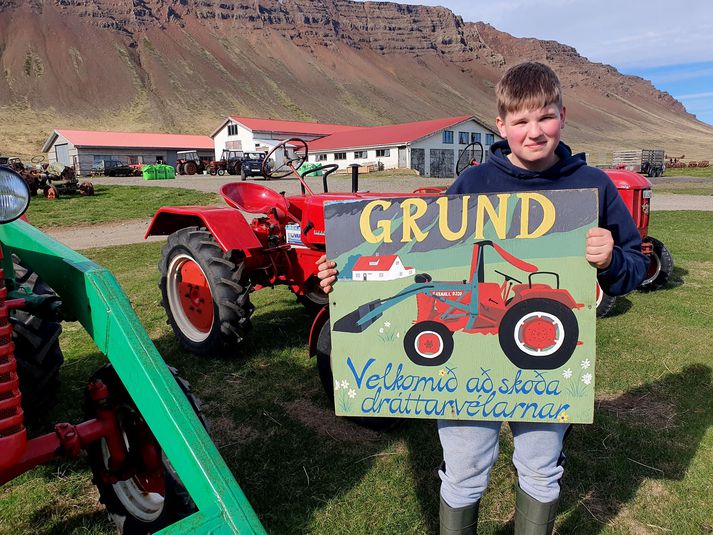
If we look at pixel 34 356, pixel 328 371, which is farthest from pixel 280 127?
pixel 34 356

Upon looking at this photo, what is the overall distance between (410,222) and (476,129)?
37.9 metres

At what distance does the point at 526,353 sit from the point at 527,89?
76 centimetres

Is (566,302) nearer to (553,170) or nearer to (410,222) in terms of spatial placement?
(553,170)

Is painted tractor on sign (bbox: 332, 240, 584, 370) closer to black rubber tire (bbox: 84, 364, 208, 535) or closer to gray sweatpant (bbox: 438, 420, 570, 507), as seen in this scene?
gray sweatpant (bbox: 438, 420, 570, 507)

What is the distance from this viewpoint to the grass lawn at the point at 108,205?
489 inches

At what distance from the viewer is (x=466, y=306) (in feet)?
5.09

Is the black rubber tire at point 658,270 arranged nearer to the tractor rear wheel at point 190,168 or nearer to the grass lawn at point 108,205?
the grass lawn at point 108,205

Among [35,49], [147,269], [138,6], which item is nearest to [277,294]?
[147,269]

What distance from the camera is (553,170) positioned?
61.3 inches

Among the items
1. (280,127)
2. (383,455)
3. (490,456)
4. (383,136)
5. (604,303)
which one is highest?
(280,127)

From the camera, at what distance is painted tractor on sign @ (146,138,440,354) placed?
11.6ft

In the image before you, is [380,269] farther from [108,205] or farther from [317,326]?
[108,205]

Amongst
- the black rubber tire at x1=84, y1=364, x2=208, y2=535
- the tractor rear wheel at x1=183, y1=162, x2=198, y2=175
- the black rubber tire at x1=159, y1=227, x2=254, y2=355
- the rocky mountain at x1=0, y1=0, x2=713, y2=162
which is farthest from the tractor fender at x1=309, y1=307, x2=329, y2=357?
the rocky mountain at x1=0, y1=0, x2=713, y2=162

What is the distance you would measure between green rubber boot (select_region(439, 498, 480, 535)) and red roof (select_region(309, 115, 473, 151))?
110 ft
